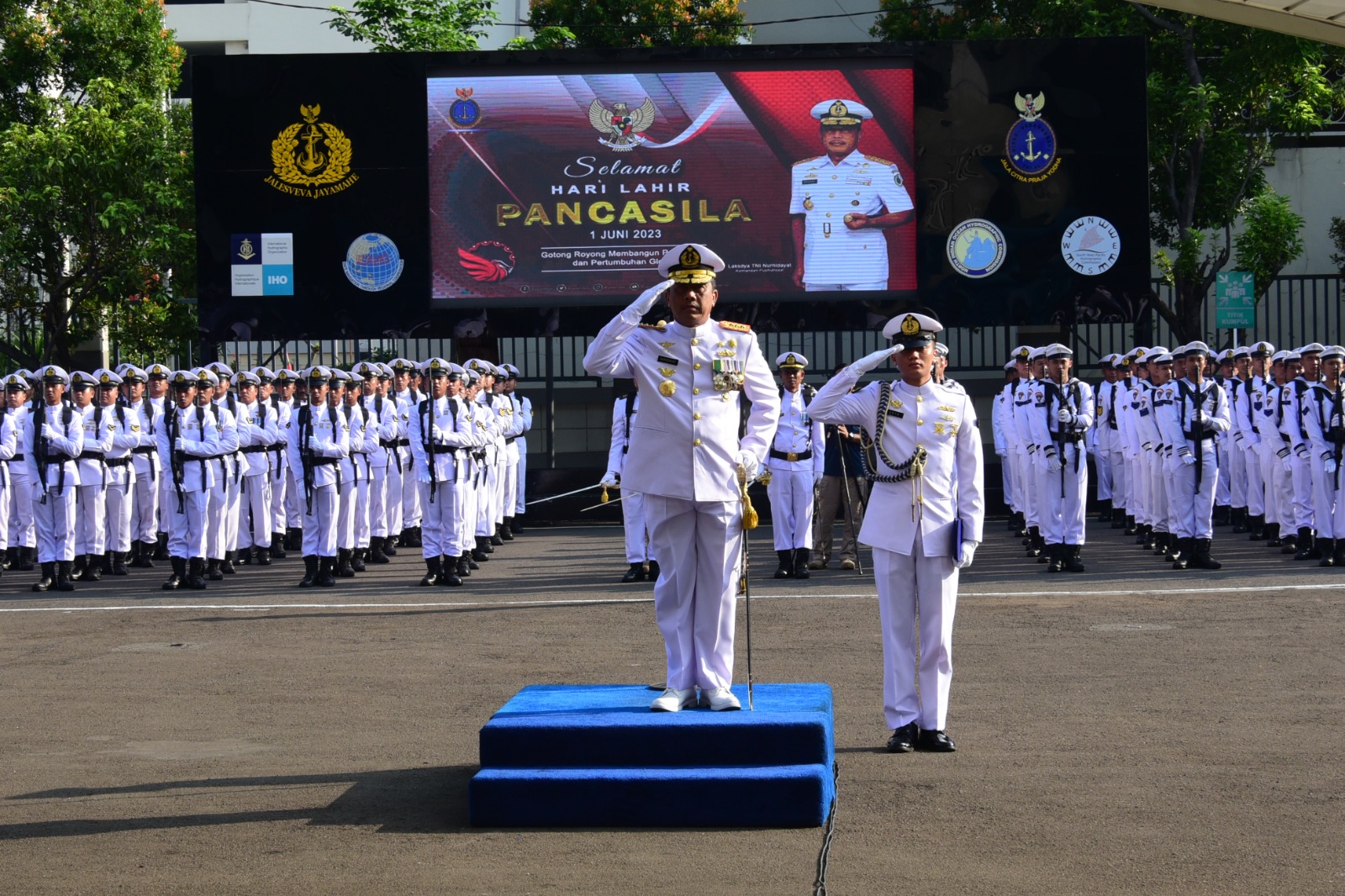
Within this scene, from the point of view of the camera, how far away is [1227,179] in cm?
2445

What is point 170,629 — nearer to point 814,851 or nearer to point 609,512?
point 814,851

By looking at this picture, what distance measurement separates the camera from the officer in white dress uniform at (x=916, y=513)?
25.3 ft

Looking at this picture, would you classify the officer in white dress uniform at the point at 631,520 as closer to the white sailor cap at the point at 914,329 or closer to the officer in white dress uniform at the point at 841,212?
the officer in white dress uniform at the point at 841,212

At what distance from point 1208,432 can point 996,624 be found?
4.98 meters

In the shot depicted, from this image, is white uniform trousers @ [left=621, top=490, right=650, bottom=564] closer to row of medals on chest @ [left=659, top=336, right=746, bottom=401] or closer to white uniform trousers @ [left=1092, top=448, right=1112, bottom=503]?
row of medals on chest @ [left=659, top=336, right=746, bottom=401]

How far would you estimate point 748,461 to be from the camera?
23.1ft

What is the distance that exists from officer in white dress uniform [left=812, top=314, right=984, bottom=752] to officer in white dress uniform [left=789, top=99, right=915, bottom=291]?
12.5 metres

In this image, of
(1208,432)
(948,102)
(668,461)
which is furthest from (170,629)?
(948,102)

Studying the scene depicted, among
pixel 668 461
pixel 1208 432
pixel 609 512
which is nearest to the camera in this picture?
pixel 668 461

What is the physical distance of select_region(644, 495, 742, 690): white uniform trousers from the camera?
702 cm

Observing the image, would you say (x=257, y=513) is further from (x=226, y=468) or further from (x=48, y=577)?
(x=48, y=577)

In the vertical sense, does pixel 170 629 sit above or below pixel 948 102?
below

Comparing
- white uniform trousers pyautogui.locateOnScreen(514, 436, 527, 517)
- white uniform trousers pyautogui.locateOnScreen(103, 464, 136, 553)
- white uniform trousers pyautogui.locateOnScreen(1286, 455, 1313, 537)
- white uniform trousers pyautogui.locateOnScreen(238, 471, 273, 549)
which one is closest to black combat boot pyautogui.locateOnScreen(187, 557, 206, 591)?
white uniform trousers pyautogui.locateOnScreen(103, 464, 136, 553)

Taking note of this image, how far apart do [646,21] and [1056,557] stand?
2013cm
